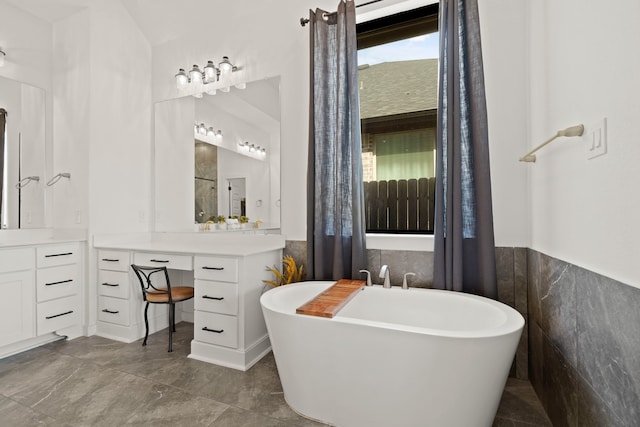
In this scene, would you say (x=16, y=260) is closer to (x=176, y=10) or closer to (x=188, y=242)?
(x=188, y=242)

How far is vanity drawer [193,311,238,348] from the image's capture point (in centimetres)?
220

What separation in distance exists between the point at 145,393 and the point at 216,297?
668mm

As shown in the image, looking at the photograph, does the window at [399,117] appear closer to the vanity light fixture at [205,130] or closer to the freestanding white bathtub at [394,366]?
the freestanding white bathtub at [394,366]

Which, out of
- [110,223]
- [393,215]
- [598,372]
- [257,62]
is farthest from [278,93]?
[598,372]

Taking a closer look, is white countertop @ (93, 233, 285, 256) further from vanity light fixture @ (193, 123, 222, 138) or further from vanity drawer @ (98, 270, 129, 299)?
vanity light fixture @ (193, 123, 222, 138)

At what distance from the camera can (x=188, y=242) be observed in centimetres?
307

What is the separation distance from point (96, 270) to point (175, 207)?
880mm

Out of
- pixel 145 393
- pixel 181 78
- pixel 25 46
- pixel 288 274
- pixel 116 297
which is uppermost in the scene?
pixel 25 46

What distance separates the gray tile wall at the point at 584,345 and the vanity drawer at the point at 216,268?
1.84m

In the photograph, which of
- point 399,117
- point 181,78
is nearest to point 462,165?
point 399,117

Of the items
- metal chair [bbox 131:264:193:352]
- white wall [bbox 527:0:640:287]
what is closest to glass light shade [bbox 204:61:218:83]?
metal chair [bbox 131:264:193:352]

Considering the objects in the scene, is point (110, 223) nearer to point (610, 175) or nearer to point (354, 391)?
point (354, 391)

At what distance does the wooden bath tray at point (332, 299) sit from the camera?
157 cm

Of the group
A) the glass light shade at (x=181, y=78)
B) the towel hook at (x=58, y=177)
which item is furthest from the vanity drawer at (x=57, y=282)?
the glass light shade at (x=181, y=78)
